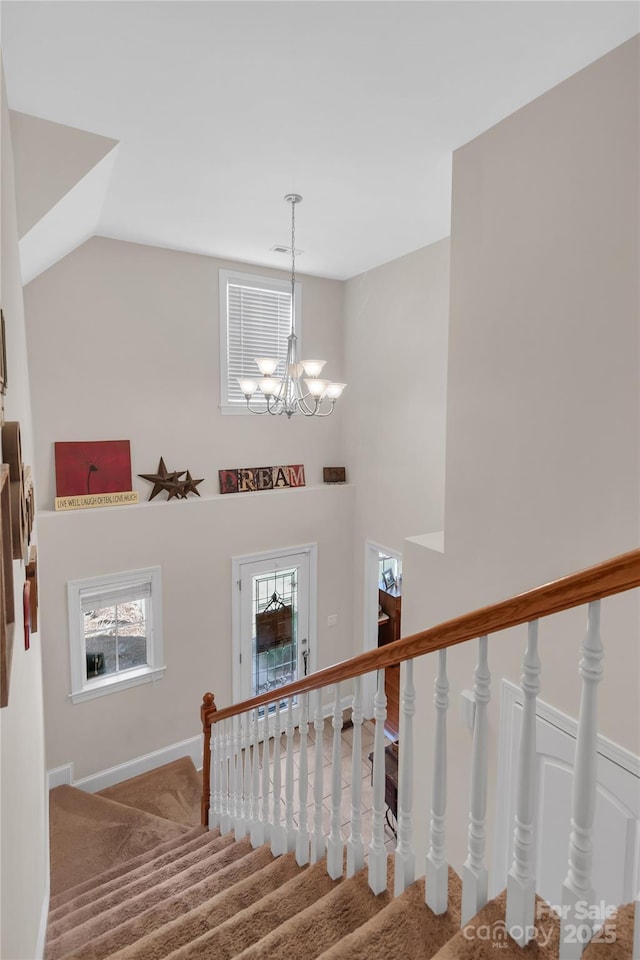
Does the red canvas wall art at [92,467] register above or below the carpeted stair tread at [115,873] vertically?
above

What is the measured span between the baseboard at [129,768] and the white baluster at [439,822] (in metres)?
4.04

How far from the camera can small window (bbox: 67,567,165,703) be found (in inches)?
169

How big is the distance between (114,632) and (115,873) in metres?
1.86

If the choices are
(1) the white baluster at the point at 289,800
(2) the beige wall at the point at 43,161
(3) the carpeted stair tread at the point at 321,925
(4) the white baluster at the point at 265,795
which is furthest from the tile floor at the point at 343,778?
(2) the beige wall at the point at 43,161

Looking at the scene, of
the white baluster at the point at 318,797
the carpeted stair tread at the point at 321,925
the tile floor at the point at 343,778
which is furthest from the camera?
the tile floor at the point at 343,778

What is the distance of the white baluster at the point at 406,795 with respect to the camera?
145 cm

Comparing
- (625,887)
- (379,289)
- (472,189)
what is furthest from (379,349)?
(625,887)

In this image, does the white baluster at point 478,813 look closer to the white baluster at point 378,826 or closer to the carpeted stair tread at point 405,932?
the carpeted stair tread at point 405,932

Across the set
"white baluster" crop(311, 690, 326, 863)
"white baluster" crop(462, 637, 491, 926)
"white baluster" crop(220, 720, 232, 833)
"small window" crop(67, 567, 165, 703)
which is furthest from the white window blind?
"white baluster" crop(462, 637, 491, 926)

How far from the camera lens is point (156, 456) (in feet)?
15.3

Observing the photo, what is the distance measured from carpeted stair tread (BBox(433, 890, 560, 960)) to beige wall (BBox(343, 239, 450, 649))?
11.0 feet

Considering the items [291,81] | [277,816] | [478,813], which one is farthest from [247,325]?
[478,813]

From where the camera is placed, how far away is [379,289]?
16.4ft

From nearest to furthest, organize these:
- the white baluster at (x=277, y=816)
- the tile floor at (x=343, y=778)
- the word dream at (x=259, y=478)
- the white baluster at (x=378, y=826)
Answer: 1. the white baluster at (x=378, y=826)
2. the white baluster at (x=277, y=816)
3. the tile floor at (x=343, y=778)
4. the word dream at (x=259, y=478)
